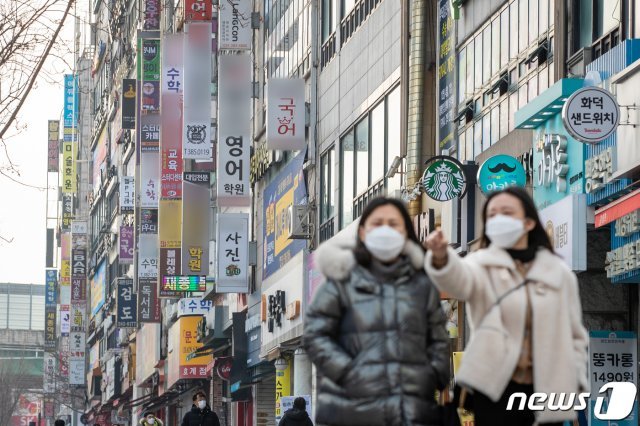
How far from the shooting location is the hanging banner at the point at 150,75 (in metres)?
56.6

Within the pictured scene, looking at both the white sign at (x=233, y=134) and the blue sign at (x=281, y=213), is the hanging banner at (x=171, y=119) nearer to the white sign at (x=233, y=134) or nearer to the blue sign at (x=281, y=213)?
the blue sign at (x=281, y=213)

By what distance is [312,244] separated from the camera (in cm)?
3753

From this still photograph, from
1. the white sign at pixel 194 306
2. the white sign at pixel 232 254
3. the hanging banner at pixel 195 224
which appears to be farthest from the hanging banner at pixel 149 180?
the white sign at pixel 232 254

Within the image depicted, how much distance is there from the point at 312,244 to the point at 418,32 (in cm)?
1001

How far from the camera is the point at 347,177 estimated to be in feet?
114

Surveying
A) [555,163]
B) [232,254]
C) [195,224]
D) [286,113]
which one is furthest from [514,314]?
[195,224]

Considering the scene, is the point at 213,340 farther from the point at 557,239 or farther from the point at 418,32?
the point at 557,239

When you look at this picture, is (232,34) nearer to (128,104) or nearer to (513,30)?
(513,30)

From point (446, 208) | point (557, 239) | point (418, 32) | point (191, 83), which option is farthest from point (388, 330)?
point (191, 83)

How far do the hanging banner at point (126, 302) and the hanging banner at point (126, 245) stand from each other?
2.35m

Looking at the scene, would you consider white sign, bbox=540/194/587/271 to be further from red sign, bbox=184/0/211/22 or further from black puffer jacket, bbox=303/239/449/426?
red sign, bbox=184/0/211/22

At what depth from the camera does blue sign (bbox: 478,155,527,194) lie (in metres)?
22.1

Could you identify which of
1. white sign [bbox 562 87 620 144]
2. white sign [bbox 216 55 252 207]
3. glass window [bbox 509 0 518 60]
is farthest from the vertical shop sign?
white sign [bbox 216 55 252 207]

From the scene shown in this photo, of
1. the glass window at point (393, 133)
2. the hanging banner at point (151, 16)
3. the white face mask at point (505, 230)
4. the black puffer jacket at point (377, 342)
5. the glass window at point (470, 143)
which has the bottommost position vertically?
the black puffer jacket at point (377, 342)
